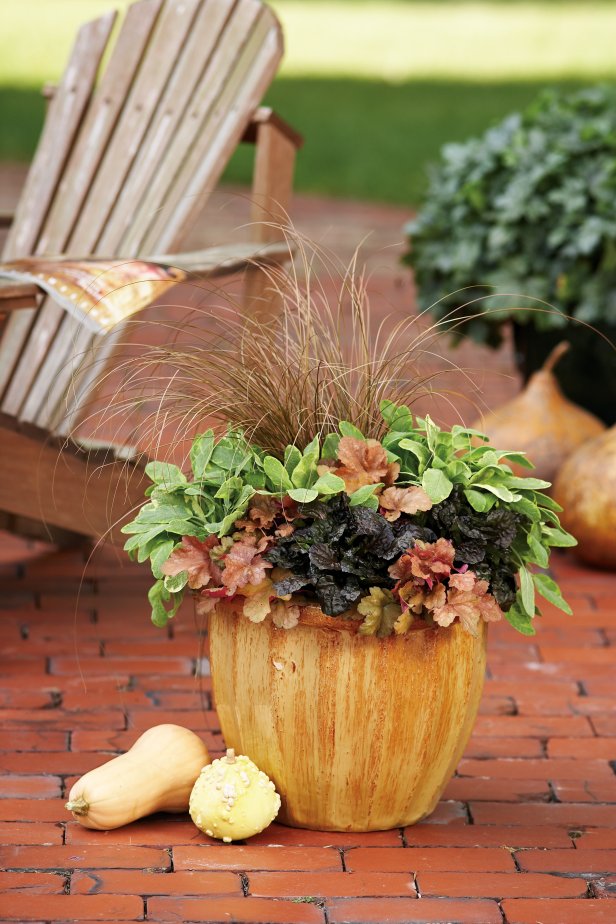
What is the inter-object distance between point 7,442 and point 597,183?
2135 mm

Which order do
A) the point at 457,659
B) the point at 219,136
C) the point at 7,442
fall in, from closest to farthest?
1. the point at 457,659
2. the point at 7,442
3. the point at 219,136

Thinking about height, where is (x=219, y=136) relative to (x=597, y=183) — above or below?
below

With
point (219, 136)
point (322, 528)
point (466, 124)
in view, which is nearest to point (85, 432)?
point (219, 136)

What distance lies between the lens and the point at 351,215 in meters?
8.80

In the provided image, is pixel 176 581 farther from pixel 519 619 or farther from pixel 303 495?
pixel 519 619

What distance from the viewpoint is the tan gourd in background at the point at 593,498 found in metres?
3.67

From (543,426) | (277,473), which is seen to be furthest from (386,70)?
(277,473)

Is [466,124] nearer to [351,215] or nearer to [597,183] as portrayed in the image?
[351,215]

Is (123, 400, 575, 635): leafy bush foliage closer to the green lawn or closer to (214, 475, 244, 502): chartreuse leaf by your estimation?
(214, 475, 244, 502): chartreuse leaf

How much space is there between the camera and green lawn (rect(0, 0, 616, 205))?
10344 millimetres

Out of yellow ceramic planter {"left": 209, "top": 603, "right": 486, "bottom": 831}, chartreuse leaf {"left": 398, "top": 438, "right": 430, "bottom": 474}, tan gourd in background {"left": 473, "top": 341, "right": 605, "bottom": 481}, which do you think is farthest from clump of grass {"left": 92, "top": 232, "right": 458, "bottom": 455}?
tan gourd in background {"left": 473, "top": 341, "right": 605, "bottom": 481}

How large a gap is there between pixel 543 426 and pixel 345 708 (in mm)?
2049

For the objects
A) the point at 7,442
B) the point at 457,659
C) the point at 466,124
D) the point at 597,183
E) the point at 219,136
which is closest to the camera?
the point at 457,659

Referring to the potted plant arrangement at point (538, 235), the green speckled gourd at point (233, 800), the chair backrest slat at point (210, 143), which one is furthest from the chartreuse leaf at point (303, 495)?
the potted plant arrangement at point (538, 235)
